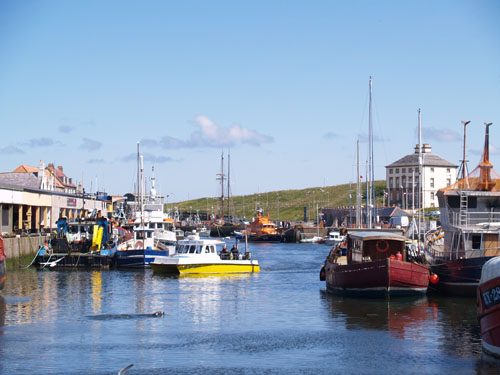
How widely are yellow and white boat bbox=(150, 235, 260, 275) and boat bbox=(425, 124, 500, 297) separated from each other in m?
15.6

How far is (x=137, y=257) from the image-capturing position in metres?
61.6

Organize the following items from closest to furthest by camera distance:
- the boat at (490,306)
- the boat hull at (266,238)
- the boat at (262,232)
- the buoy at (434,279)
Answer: the boat at (490,306) < the buoy at (434,279) < the boat hull at (266,238) < the boat at (262,232)

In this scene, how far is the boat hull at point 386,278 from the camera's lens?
40594 millimetres

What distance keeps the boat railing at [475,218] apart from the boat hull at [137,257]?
2660cm

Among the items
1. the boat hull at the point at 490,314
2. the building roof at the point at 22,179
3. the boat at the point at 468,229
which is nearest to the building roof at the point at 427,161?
the building roof at the point at 22,179

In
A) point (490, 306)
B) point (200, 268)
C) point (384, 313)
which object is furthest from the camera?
point (200, 268)

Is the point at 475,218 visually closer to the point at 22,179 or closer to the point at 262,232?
the point at 22,179

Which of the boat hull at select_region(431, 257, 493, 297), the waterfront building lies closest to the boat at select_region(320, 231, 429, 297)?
the boat hull at select_region(431, 257, 493, 297)

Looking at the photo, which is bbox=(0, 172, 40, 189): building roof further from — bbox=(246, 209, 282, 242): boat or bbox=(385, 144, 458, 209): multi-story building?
bbox=(385, 144, 458, 209): multi-story building

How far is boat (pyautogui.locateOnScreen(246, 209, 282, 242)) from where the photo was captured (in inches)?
5054

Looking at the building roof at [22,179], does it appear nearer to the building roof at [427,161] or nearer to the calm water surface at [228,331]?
the calm water surface at [228,331]

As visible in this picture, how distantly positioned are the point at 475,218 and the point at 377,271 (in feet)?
23.2

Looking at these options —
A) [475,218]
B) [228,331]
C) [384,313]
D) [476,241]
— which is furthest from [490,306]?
[475,218]

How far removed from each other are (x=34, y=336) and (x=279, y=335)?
9847 mm
